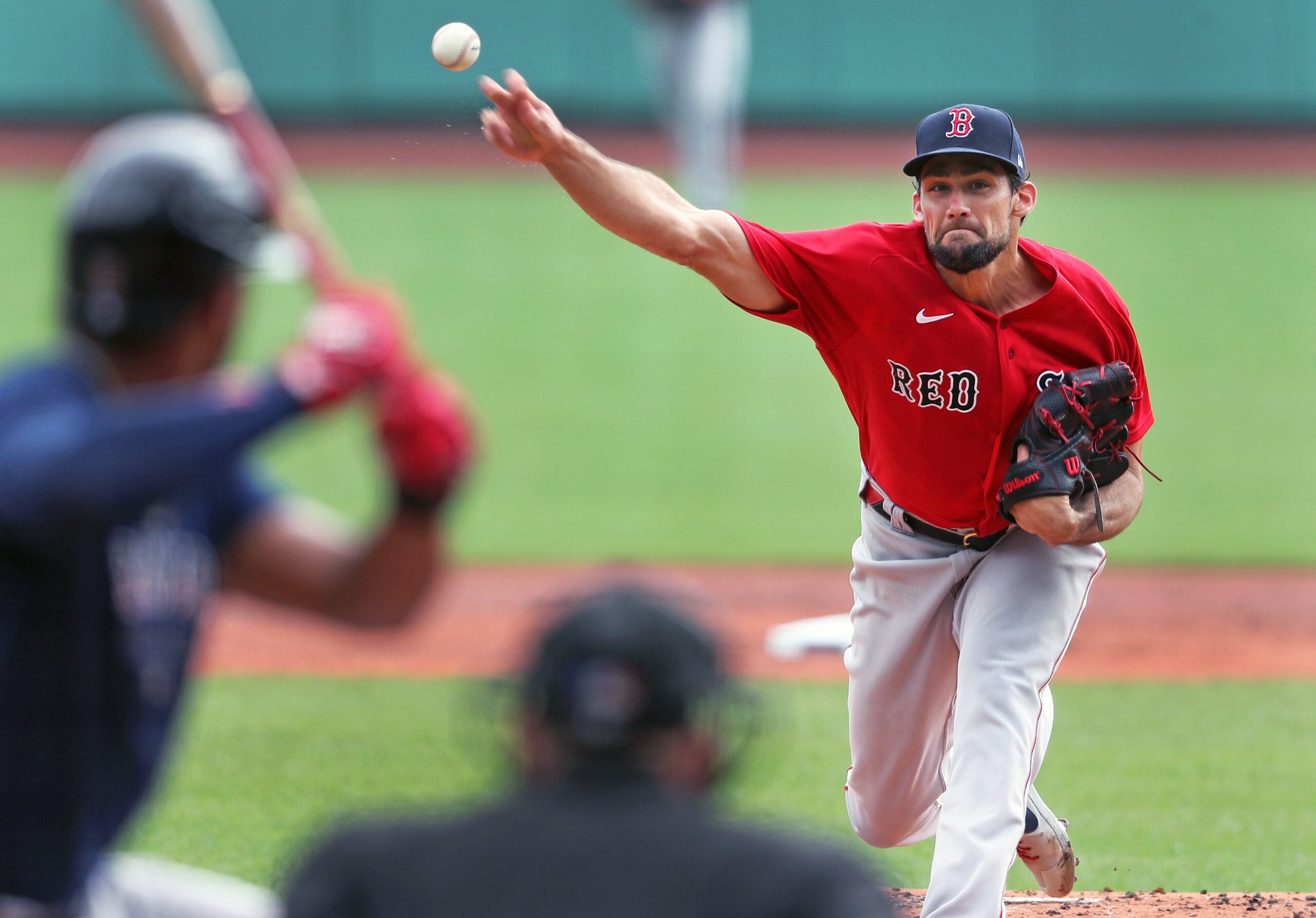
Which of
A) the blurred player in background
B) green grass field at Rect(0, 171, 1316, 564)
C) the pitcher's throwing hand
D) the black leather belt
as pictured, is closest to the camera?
the pitcher's throwing hand

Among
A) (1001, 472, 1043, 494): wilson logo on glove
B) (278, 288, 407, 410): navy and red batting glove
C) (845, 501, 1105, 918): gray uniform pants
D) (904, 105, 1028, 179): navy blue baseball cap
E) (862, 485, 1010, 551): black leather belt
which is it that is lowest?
(845, 501, 1105, 918): gray uniform pants

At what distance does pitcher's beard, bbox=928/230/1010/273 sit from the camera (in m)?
3.56

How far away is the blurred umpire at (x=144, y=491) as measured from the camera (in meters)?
1.65

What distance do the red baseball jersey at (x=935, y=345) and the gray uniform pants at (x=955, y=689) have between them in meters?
0.15

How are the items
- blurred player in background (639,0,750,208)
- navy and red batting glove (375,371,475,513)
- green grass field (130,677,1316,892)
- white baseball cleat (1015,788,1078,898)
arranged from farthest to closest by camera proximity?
blurred player in background (639,0,750,208)
green grass field (130,677,1316,892)
white baseball cleat (1015,788,1078,898)
navy and red batting glove (375,371,475,513)

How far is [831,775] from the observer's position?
545 cm

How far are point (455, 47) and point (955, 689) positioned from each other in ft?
6.23

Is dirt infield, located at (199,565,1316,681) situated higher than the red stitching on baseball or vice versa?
the red stitching on baseball

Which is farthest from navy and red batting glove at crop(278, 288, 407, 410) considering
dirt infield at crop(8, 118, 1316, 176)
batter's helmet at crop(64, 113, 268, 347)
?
dirt infield at crop(8, 118, 1316, 176)

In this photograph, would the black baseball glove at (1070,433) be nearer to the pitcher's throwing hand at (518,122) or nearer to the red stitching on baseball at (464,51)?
the pitcher's throwing hand at (518,122)

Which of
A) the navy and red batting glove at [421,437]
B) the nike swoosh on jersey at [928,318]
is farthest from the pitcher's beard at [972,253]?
the navy and red batting glove at [421,437]

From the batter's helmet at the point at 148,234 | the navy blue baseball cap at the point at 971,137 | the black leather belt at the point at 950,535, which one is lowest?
the black leather belt at the point at 950,535

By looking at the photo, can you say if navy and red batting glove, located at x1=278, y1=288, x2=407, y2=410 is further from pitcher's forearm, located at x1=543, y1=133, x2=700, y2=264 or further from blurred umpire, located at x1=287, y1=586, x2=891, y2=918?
pitcher's forearm, located at x1=543, y1=133, x2=700, y2=264

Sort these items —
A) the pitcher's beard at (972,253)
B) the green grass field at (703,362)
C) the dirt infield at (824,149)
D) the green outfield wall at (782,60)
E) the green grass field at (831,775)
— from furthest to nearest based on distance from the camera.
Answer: the dirt infield at (824,149) → the green outfield wall at (782,60) → the green grass field at (703,362) → the green grass field at (831,775) → the pitcher's beard at (972,253)
